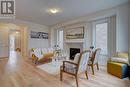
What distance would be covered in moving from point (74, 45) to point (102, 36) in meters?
2.12

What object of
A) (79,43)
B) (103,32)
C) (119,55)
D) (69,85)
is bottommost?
(69,85)

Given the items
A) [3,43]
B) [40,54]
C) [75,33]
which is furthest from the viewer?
[3,43]

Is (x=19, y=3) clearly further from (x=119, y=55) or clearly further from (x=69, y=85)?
(x=119, y=55)

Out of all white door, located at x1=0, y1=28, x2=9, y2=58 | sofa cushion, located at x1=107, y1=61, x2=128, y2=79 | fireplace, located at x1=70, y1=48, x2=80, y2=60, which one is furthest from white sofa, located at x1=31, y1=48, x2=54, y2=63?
sofa cushion, located at x1=107, y1=61, x2=128, y2=79

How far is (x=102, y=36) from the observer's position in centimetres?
535

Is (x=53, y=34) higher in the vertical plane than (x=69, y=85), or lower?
higher

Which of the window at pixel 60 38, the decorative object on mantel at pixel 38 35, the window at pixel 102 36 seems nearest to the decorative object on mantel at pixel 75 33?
the window at pixel 102 36

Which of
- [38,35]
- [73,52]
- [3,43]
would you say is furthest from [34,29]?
[73,52]

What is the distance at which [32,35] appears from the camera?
808 cm

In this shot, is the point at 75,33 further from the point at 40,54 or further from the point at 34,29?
the point at 34,29

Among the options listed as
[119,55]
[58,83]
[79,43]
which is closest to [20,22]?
[79,43]

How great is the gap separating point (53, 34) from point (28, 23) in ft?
7.15

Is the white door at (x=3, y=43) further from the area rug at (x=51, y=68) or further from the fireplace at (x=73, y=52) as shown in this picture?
the fireplace at (x=73, y=52)

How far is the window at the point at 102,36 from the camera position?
5.19 m
